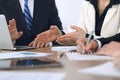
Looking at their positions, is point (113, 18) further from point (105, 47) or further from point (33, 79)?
point (33, 79)

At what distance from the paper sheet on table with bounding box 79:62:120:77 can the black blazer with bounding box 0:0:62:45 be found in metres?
1.18

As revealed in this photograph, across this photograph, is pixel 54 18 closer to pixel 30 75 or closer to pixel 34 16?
pixel 34 16

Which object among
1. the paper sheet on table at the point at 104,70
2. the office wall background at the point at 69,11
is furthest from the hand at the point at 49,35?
the office wall background at the point at 69,11

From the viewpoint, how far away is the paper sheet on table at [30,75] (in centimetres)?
72

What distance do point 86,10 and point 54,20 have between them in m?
0.29

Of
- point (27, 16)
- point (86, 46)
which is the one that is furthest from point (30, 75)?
point (27, 16)

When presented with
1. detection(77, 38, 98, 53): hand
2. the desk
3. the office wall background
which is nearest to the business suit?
detection(77, 38, 98, 53): hand

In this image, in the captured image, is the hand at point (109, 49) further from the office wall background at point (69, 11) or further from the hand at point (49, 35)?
the office wall background at point (69, 11)

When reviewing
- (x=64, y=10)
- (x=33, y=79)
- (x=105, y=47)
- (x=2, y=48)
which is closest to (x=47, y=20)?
(x=2, y=48)

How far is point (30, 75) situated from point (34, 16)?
1340 millimetres

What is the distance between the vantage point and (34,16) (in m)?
2.06

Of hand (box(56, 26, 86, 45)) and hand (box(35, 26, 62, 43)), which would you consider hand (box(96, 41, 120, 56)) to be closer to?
hand (box(56, 26, 86, 45))

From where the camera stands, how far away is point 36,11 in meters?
2.09

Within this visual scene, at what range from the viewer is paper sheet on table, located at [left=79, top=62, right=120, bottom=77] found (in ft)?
2.55
